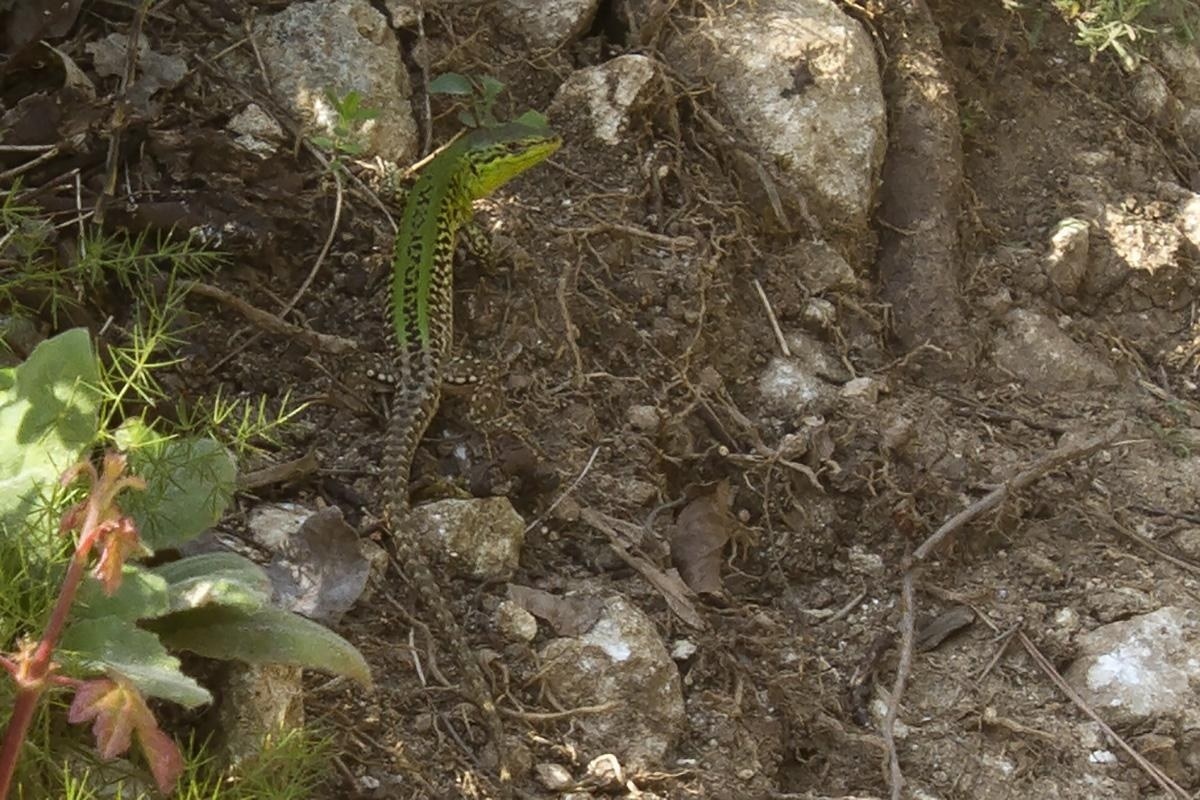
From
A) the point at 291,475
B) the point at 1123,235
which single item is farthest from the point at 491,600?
the point at 1123,235

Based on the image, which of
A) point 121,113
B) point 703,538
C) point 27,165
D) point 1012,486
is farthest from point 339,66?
point 1012,486

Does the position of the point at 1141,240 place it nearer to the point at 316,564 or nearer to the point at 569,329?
the point at 569,329

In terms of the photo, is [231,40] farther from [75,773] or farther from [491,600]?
[75,773]

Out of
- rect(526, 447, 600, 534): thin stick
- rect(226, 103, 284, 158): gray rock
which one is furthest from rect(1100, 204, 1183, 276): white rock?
rect(226, 103, 284, 158): gray rock

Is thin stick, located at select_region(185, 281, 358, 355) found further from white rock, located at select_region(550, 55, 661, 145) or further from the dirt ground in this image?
white rock, located at select_region(550, 55, 661, 145)

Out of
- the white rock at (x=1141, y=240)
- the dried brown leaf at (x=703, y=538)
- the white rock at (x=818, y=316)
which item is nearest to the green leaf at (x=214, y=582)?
the dried brown leaf at (x=703, y=538)

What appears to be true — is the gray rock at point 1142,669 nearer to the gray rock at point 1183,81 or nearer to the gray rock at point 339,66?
the gray rock at point 339,66

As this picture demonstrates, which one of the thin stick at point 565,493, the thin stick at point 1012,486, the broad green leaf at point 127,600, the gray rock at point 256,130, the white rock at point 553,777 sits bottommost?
the thin stick at point 1012,486
